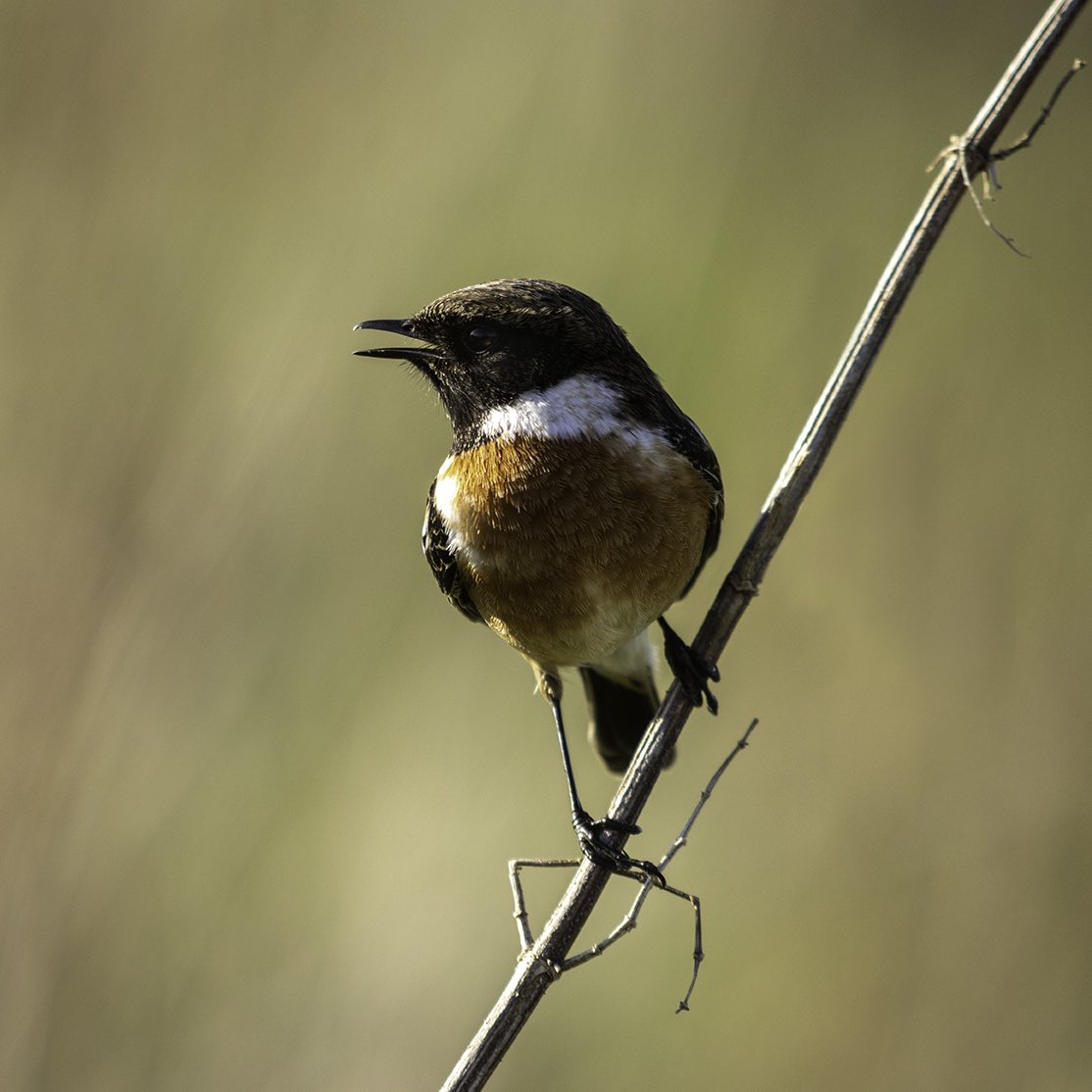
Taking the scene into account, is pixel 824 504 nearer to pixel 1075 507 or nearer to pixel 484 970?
pixel 1075 507

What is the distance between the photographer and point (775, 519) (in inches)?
145

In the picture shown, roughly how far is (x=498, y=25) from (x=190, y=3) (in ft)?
4.52

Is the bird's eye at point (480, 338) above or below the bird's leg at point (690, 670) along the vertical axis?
above

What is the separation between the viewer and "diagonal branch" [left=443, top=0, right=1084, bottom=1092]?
10.1 ft

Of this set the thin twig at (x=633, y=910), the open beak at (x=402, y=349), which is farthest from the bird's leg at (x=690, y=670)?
the open beak at (x=402, y=349)

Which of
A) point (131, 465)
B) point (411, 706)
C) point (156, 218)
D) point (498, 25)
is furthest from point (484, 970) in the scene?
point (498, 25)

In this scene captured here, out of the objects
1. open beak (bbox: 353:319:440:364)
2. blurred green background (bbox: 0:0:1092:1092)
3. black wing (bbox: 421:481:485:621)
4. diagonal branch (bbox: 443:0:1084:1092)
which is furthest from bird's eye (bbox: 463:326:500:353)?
blurred green background (bbox: 0:0:1092:1092)

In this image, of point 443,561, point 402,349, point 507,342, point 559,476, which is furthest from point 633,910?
point 402,349

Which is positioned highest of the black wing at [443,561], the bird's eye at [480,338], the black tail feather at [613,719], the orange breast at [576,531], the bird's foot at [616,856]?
the bird's eye at [480,338]

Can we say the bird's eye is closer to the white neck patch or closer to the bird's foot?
the white neck patch

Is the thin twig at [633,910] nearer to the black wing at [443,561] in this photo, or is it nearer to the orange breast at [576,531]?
the orange breast at [576,531]

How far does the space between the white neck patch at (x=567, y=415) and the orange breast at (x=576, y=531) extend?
0.11 ft

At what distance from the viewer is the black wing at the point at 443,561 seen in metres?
4.21

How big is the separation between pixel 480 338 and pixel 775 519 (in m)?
1.13
